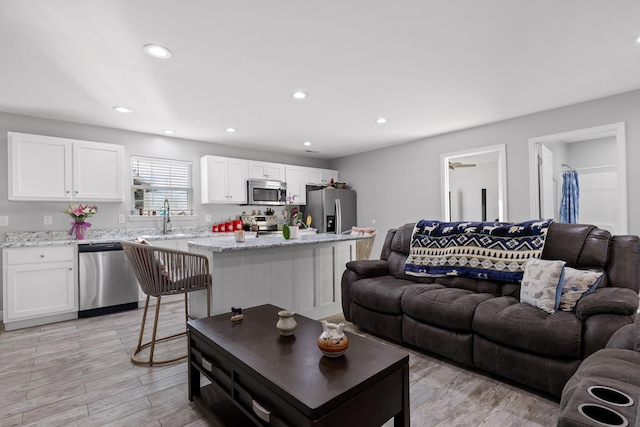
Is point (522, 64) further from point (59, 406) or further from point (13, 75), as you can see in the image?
point (13, 75)

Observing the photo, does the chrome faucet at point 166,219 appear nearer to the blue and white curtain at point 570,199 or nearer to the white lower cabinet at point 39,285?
the white lower cabinet at point 39,285

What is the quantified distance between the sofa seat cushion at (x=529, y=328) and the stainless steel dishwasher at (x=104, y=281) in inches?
155

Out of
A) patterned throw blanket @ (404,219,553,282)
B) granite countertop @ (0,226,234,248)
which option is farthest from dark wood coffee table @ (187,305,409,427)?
granite countertop @ (0,226,234,248)

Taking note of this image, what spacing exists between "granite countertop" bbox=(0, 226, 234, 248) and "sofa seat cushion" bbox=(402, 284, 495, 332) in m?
2.54

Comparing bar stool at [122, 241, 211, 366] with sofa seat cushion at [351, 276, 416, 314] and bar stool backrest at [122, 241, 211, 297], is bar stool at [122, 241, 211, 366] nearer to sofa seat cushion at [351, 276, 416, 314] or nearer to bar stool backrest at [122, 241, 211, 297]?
bar stool backrest at [122, 241, 211, 297]

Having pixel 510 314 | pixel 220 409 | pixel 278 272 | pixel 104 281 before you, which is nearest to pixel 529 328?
pixel 510 314

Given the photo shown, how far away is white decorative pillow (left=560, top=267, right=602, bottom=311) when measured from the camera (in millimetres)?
2105

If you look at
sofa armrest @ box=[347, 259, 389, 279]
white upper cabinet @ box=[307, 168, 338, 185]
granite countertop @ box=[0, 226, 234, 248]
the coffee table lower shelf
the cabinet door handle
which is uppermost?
white upper cabinet @ box=[307, 168, 338, 185]

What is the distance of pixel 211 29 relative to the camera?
2203mm

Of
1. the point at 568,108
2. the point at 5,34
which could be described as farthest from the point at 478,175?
the point at 5,34

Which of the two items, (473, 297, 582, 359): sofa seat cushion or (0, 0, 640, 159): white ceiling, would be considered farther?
(0, 0, 640, 159): white ceiling

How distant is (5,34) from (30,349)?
8.41 feet

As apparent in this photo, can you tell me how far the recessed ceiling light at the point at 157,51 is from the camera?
94.3 inches

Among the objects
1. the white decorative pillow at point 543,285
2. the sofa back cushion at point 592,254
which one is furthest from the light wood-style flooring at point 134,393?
the sofa back cushion at point 592,254
